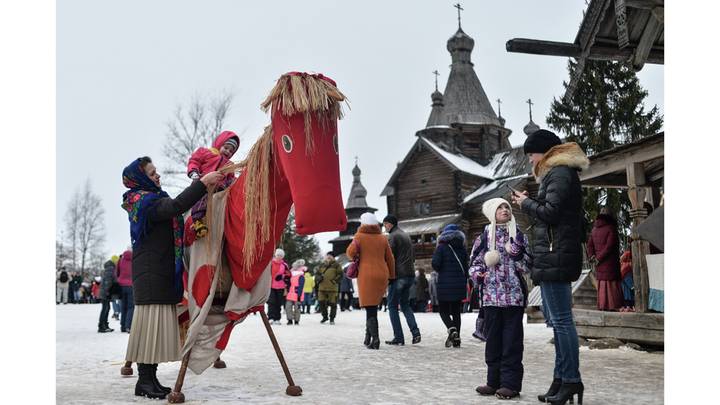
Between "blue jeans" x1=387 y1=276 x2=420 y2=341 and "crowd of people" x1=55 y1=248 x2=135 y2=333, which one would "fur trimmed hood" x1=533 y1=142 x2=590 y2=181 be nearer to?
"blue jeans" x1=387 y1=276 x2=420 y2=341

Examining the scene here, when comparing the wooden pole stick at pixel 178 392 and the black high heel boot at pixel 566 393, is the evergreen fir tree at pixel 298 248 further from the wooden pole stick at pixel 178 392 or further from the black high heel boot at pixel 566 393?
the black high heel boot at pixel 566 393

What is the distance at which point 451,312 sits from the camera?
9.12 metres

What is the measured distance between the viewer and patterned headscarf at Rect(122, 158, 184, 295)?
474cm

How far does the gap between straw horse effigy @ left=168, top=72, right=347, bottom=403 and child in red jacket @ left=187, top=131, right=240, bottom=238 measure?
0.30ft

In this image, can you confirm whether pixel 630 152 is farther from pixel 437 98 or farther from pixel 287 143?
pixel 437 98

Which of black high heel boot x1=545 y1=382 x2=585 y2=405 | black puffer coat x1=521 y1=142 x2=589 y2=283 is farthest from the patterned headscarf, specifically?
black high heel boot x1=545 y1=382 x2=585 y2=405

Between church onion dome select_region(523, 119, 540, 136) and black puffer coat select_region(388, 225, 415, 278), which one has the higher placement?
church onion dome select_region(523, 119, 540, 136)

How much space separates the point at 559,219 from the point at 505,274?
0.84 m

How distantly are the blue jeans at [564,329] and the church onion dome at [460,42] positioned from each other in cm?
5092

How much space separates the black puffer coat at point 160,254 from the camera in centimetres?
461

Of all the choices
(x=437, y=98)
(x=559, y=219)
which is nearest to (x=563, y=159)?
(x=559, y=219)

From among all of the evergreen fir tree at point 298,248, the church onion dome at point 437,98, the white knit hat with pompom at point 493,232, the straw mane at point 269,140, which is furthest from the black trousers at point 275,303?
the church onion dome at point 437,98

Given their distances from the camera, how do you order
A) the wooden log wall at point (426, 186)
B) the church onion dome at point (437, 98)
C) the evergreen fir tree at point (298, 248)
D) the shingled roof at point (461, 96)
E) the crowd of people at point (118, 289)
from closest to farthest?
the crowd of people at point (118, 289) < the wooden log wall at point (426, 186) < the evergreen fir tree at point (298, 248) < the shingled roof at point (461, 96) < the church onion dome at point (437, 98)
